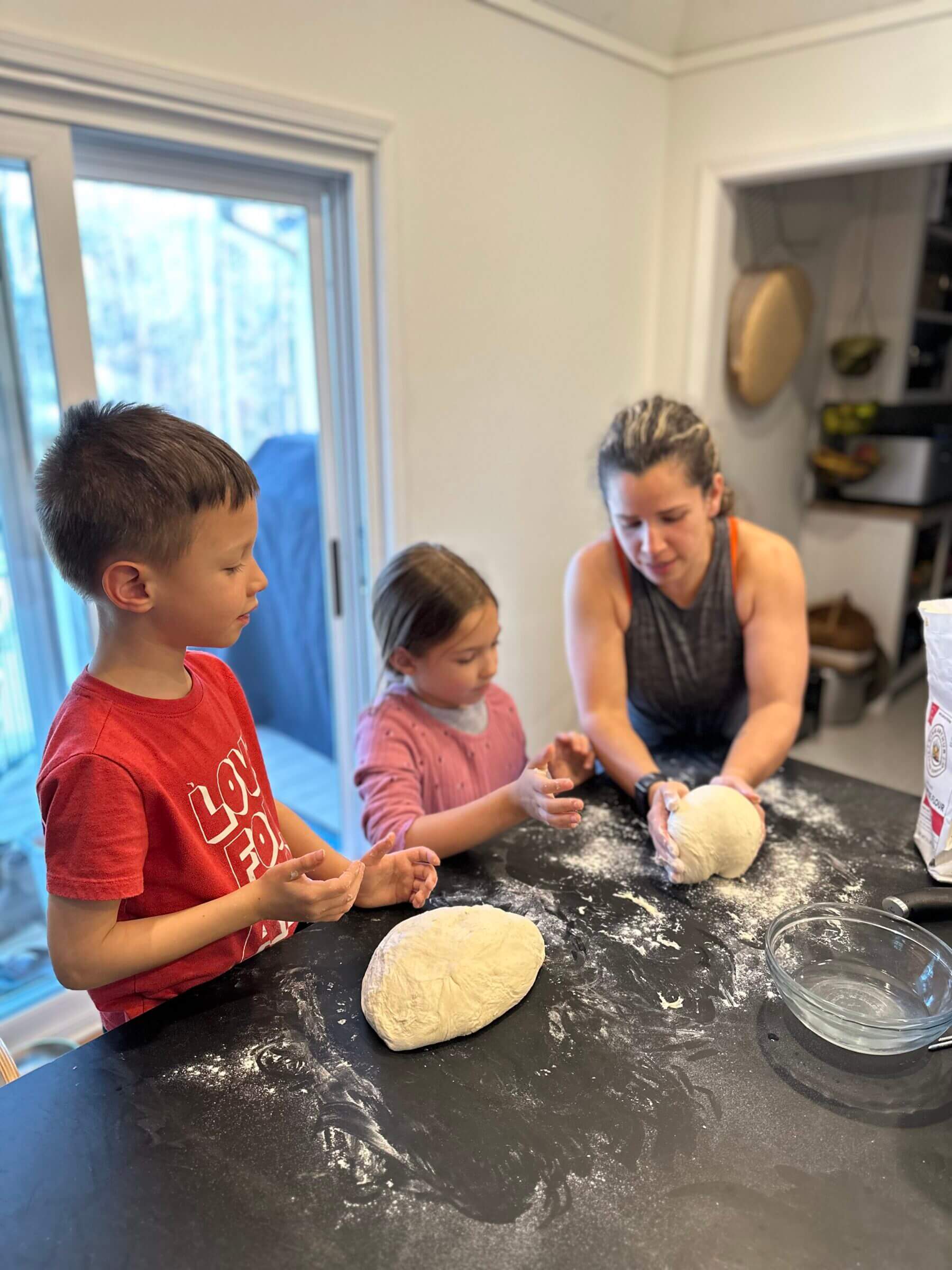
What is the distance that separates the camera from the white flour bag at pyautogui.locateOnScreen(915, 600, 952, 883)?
38.7 inches

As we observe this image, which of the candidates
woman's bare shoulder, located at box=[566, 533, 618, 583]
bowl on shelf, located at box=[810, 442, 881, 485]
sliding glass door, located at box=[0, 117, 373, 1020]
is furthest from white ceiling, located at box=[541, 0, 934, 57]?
bowl on shelf, located at box=[810, 442, 881, 485]

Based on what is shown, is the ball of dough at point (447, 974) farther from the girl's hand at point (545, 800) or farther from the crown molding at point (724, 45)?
the crown molding at point (724, 45)

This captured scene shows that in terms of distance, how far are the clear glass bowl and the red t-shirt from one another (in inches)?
21.1

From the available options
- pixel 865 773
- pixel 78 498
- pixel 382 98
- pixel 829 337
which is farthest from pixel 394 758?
pixel 829 337

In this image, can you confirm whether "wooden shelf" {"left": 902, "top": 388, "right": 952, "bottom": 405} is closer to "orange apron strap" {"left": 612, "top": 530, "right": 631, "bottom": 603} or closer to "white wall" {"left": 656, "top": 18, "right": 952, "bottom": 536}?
"white wall" {"left": 656, "top": 18, "right": 952, "bottom": 536}

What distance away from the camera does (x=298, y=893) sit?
0.74 m

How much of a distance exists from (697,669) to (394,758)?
58 cm

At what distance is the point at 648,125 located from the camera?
99.1 inches

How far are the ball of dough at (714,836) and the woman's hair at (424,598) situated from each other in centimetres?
38

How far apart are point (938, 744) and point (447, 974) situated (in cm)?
66

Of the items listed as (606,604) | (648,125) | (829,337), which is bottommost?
(606,604)

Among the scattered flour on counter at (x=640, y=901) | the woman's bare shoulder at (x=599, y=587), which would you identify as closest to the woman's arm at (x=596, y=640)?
the woman's bare shoulder at (x=599, y=587)

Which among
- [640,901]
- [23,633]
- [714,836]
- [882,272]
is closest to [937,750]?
[714,836]

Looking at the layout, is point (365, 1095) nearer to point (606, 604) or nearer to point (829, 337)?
point (606, 604)
